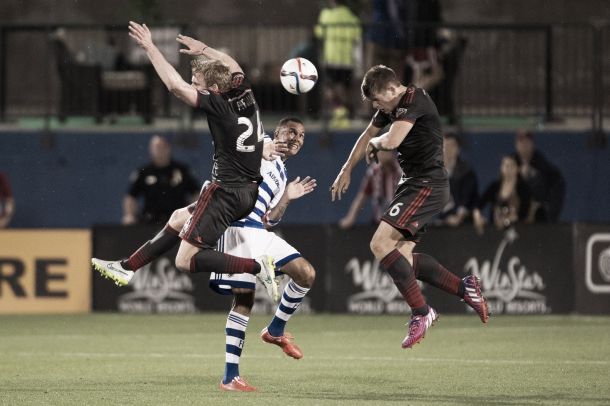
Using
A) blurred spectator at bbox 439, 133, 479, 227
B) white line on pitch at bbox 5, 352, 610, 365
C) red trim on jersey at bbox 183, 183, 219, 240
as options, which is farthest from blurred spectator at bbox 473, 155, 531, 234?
red trim on jersey at bbox 183, 183, 219, 240

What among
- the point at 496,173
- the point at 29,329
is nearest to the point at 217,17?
the point at 496,173

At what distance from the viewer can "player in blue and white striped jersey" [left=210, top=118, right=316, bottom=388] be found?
35.8 ft

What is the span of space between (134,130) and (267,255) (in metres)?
10.1

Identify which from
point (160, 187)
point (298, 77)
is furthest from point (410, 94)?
point (160, 187)

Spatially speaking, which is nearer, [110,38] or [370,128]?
[370,128]

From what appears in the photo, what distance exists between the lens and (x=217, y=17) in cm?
2527

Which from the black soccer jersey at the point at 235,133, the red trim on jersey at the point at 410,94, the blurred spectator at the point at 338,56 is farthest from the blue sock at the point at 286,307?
the blurred spectator at the point at 338,56

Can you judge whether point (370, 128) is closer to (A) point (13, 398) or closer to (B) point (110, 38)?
(A) point (13, 398)

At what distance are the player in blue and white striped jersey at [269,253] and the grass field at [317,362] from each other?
417mm

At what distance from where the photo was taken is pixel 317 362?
12.9 metres

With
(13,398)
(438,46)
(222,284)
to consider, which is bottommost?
(13,398)

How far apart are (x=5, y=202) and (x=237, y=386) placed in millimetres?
10039

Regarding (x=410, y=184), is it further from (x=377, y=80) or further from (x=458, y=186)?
(x=458, y=186)

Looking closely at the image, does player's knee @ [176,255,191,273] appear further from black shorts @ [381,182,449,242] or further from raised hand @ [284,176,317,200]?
black shorts @ [381,182,449,242]
